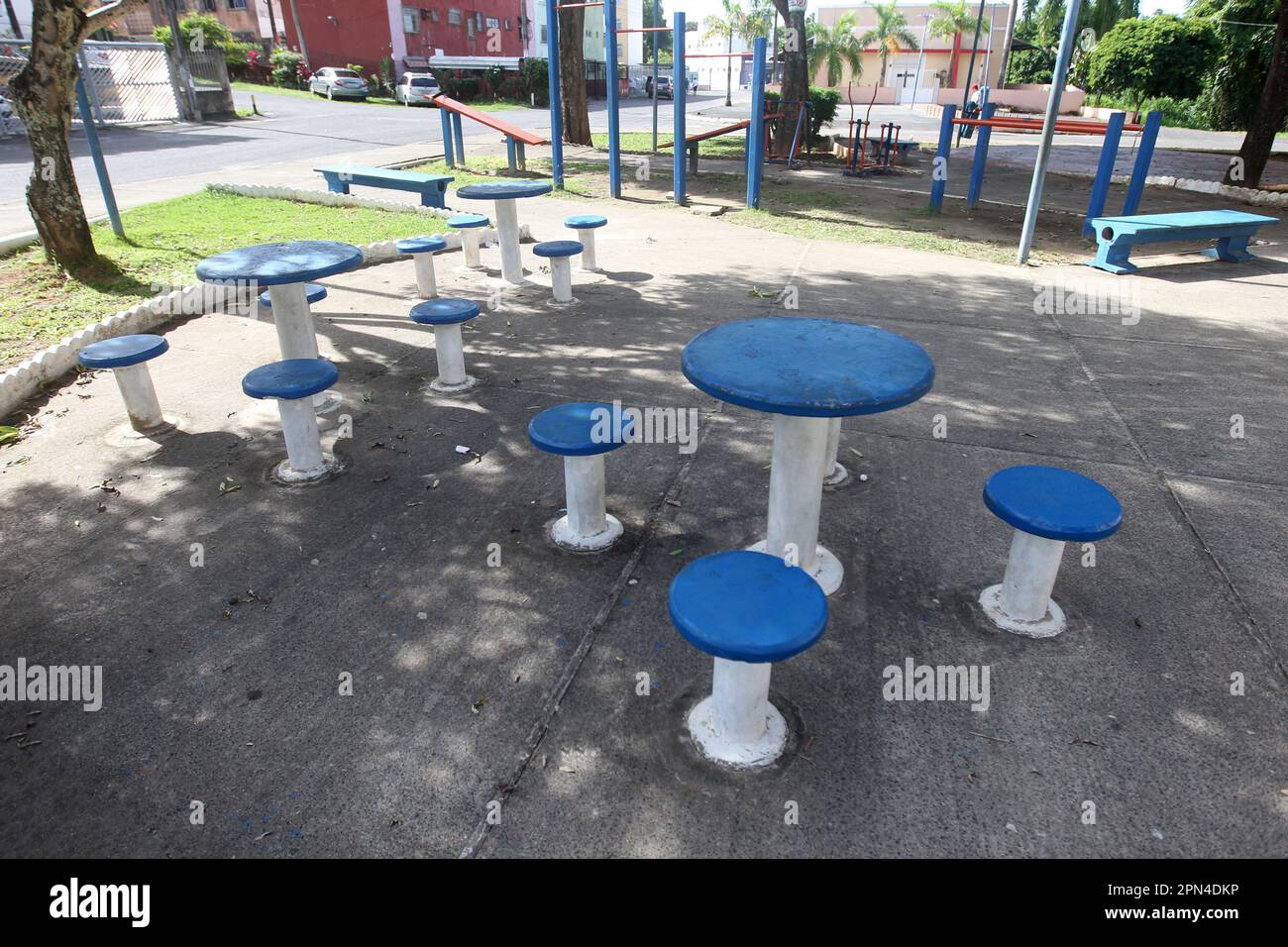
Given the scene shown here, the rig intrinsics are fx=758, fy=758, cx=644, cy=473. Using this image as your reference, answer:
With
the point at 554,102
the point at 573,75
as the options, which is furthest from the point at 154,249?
Answer: the point at 573,75

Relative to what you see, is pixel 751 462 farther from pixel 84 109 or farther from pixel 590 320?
pixel 84 109

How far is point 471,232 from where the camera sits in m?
8.82

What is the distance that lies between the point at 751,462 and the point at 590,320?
3.12 m

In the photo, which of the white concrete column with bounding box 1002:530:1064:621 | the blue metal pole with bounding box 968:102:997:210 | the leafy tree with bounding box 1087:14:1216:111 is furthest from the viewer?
the leafy tree with bounding box 1087:14:1216:111

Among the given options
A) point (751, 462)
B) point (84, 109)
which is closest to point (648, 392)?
point (751, 462)

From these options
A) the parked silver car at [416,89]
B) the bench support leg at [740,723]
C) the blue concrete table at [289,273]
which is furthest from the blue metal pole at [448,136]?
the parked silver car at [416,89]

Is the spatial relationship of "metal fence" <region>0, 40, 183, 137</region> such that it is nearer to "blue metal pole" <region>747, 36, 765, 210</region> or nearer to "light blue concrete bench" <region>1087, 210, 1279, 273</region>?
"blue metal pole" <region>747, 36, 765, 210</region>

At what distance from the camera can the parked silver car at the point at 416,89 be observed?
1226 inches

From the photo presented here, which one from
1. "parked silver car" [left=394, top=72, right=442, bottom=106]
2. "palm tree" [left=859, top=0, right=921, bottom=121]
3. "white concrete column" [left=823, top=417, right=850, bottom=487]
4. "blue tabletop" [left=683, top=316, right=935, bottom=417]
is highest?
"palm tree" [left=859, top=0, right=921, bottom=121]

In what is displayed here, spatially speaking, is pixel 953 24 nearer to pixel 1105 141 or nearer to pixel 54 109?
pixel 1105 141

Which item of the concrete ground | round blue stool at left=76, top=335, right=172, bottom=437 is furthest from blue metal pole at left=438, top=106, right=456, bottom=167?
round blue stool at left=76, top=335, right=172, bottom=437

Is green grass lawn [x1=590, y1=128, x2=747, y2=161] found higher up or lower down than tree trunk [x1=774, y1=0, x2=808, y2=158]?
lower down

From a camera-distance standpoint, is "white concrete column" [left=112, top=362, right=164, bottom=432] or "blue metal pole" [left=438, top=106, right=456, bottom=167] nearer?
"white concrete column" [left=112, top=362, right=164, bottom=432]

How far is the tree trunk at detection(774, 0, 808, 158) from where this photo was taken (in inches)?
652
